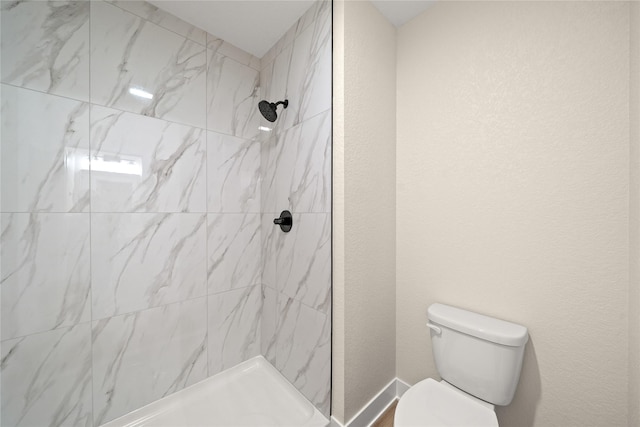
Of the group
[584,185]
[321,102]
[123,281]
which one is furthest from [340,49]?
[123,281]

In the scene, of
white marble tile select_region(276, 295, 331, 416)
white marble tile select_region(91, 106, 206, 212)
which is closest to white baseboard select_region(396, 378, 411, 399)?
white marble tile select_region(276, 295, 331, 416)

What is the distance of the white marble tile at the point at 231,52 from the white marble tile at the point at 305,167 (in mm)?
615

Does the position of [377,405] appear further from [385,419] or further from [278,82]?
[278,82]

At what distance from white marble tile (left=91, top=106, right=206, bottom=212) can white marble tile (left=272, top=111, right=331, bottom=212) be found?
0.47 metres

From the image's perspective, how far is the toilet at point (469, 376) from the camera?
91cm

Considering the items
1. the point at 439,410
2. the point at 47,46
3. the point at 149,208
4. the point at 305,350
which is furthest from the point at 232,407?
the point at 47,46

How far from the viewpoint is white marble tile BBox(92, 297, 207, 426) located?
112 cm

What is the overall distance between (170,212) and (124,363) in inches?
30.8

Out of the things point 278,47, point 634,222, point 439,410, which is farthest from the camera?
point 278,47

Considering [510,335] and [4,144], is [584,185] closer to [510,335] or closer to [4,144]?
[510,335]

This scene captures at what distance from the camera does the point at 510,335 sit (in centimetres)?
93

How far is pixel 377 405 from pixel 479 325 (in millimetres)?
719

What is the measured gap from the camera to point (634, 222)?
0.75m

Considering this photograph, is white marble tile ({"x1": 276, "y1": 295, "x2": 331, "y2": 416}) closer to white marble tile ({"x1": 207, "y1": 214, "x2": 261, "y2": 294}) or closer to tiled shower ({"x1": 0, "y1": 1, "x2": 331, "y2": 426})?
tiled shower ({"x1": 0, "y1": 1, "x2": 331, "y2": 426})
